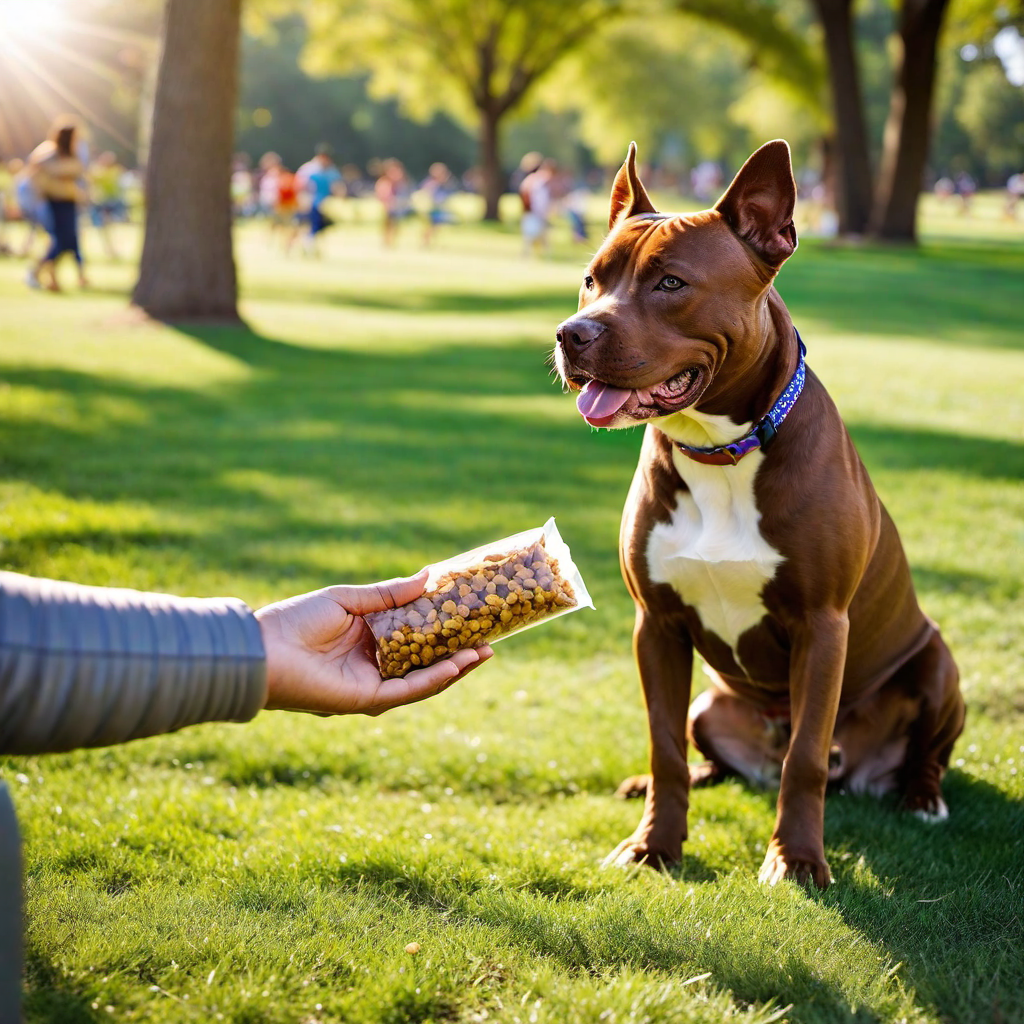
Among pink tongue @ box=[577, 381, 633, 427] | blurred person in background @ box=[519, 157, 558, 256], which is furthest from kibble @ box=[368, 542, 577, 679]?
blurred person in background @ box=[519, 157, 558, 256]

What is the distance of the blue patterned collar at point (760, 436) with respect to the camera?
348cm

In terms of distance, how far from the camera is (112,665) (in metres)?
2.09

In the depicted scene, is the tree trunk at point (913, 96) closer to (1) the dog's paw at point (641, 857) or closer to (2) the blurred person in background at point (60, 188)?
(2) the blurred person in background at point (60, 188)

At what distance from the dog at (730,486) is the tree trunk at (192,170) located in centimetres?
1167

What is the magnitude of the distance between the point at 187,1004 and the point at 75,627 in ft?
3.00

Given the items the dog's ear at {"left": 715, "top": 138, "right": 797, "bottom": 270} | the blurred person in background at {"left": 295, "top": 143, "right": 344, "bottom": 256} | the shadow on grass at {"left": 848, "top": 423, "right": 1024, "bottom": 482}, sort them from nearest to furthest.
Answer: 1. the dog's ear at {"left": 715, "top": 138, "right": 797, "bottom": 270}
2. the shadow on grass at {"left": 848, "top": 423, "right": 1024, "bottom": 482}
3. the blurred person in background at {"left": 295, "top": 143, "right": 344, "bottom": 256}

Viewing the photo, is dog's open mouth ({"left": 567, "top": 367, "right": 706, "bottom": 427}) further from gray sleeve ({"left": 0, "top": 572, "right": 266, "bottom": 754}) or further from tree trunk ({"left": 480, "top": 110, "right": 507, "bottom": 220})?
tree trunk ({"left": 480, "top": 110, "right": 507, "bottom": 220})

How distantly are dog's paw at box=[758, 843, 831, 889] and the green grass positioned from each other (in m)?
0.08

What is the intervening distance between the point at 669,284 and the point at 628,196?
2.17 ft

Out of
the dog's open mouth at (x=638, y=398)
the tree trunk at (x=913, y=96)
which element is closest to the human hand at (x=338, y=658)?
the dog's open mouth at (x=638, y=398)

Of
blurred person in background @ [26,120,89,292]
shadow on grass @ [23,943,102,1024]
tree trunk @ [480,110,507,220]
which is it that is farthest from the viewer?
tree trunk @ [480,110,507,220]

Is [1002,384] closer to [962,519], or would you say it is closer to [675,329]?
[962,519]

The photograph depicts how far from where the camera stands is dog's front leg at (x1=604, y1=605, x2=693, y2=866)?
378 cm

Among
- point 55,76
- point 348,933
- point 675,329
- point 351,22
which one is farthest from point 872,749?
point 55,76
